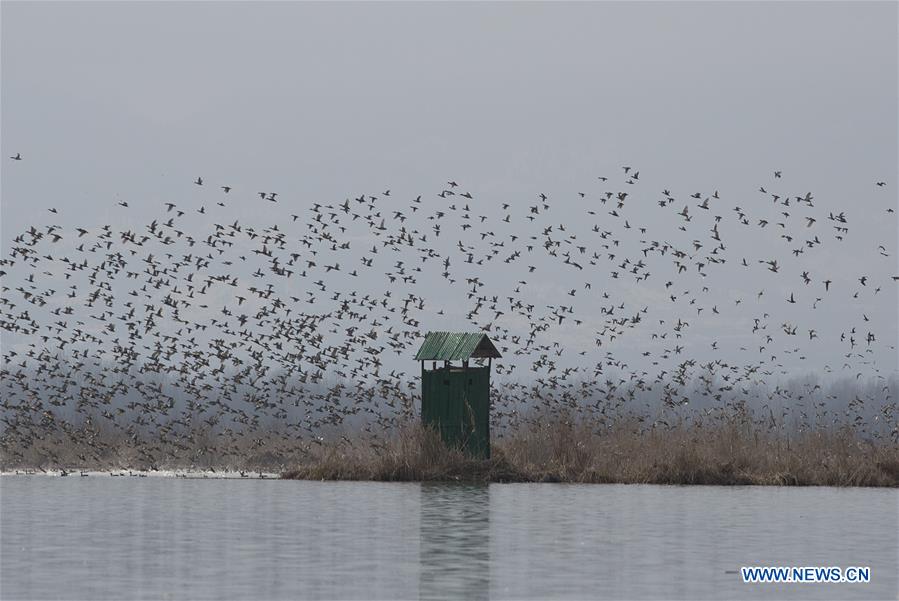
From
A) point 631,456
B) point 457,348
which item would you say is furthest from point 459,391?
point 631,456

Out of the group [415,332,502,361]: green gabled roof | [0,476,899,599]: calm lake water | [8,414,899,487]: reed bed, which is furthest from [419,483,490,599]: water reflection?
[415,332,502,361]: green gabled roof

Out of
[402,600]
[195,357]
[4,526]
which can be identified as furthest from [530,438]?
[402,600]

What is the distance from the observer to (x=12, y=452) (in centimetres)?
5694

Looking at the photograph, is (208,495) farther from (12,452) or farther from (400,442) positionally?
(12,452)

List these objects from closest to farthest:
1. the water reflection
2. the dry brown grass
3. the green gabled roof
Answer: the water reflection < the dry brown grass < the green gabled roof

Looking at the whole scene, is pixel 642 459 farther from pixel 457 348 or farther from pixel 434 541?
pixel 434 541

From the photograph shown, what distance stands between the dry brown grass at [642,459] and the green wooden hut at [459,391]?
85 centimetres

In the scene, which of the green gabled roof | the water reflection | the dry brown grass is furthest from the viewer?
the green gabled roof

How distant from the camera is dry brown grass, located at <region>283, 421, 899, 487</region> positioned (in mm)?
47438

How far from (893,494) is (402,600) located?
26.1m

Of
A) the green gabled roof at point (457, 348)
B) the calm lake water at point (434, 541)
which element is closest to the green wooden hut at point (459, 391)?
the green gabled roof at point (457, 348)

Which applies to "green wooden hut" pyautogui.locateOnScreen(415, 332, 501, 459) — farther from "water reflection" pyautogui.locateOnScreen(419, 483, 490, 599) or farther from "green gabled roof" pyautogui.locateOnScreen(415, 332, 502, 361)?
"water reflection" pyautogui.locateOnScreen(419, 483, 490, 599)

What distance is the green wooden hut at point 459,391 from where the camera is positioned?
49.4 m

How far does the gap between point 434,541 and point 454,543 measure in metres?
0.49
